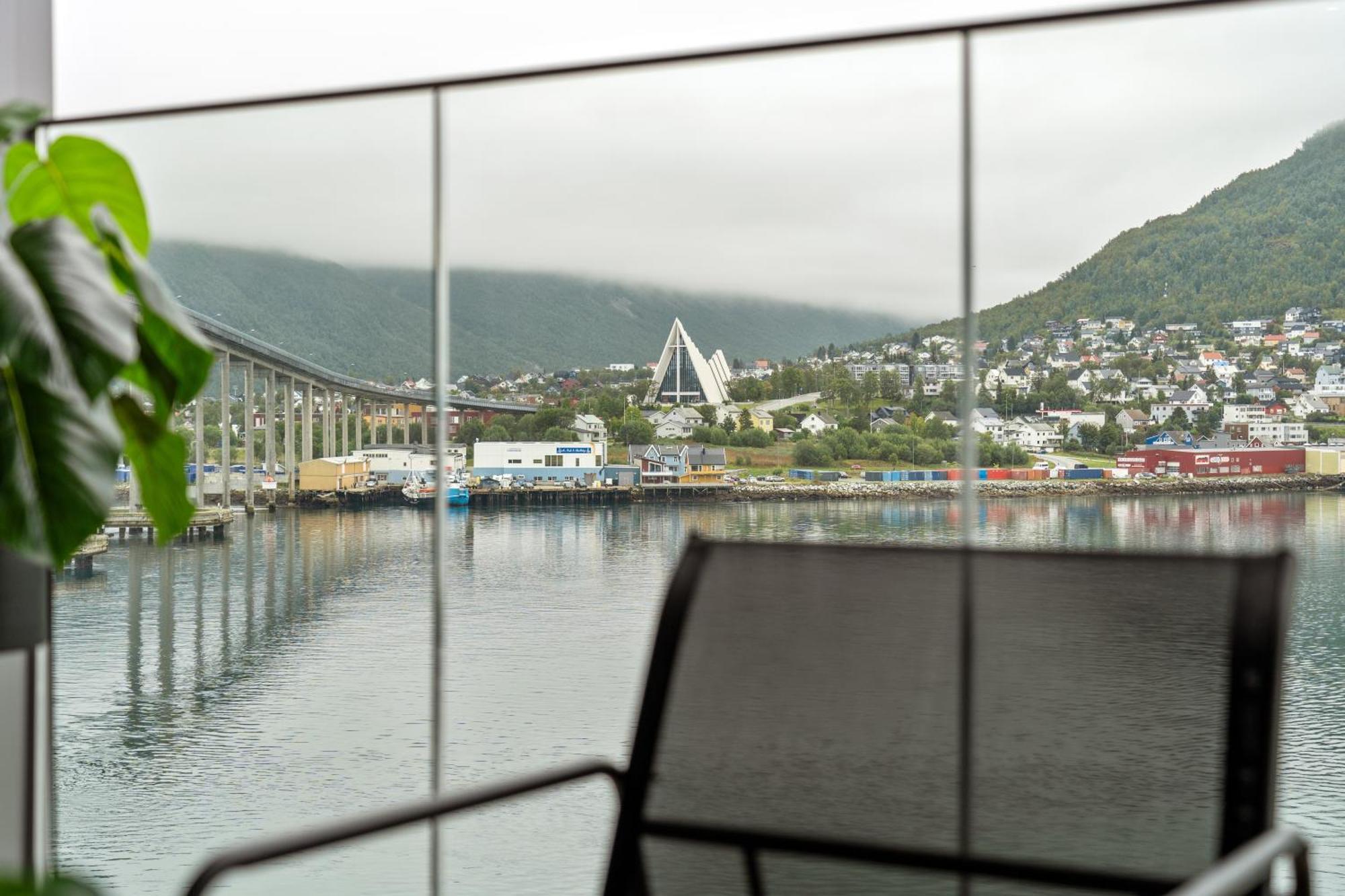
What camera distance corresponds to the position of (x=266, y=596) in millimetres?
16922

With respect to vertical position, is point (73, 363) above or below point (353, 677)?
above

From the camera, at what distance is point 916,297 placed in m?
13.2

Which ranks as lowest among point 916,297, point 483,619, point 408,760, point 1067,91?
point 408,760

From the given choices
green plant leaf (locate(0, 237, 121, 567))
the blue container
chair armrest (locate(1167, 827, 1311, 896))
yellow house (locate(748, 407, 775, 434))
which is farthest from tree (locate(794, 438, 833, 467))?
chair armrest (locate(1167, 827, 1311, 896))

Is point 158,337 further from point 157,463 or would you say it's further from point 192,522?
point 192,522

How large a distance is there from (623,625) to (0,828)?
13806 millimetres

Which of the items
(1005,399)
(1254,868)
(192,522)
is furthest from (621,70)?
(192,522)

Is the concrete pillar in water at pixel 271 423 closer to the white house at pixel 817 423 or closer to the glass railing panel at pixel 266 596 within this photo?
the glass railing panel at pixel 266 596

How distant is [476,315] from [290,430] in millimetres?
4724

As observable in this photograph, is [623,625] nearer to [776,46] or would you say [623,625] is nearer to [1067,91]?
[1067,91]

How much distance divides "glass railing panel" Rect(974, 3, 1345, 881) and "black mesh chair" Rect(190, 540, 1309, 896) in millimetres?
3250

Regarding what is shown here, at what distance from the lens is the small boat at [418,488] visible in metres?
11.9

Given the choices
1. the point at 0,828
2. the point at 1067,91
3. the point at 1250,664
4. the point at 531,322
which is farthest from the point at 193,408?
the point at 1250,664

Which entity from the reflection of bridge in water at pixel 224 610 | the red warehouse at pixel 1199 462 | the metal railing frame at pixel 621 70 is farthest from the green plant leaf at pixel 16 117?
the reflection of bridge in water at pixel 224 610
